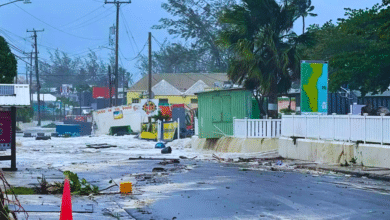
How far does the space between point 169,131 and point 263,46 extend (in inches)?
699

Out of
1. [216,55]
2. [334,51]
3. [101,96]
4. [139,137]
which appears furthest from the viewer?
[101,96]

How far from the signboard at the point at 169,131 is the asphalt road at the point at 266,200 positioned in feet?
105

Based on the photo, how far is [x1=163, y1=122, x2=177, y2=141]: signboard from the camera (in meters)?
51.1

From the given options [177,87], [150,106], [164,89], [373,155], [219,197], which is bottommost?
[219,197]

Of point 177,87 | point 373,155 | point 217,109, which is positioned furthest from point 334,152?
point 177,87

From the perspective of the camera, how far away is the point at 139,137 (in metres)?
55.5

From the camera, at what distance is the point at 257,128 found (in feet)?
104

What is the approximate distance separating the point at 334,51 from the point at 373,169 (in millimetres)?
40725

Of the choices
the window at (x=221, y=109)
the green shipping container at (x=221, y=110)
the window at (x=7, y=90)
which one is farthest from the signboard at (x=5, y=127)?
the window at (x=221, y=109)

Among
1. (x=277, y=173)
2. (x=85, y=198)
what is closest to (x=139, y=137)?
(x=277, y=173)

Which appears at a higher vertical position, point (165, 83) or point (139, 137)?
point (165, 83)

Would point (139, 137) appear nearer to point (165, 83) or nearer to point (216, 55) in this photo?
point (165, 83)

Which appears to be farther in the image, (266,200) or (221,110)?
(221,110)

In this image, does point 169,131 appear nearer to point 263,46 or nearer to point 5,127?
point 263,46
